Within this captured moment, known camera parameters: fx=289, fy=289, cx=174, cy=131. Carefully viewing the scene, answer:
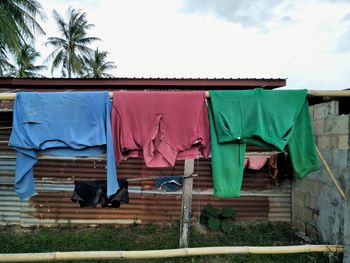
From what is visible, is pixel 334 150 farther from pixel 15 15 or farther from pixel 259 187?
pixel 15 15

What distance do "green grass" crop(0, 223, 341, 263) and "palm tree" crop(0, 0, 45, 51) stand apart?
9216mm

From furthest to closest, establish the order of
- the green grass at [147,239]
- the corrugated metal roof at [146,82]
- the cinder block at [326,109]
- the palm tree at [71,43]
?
the palm tree at [71,43], the corrugated metal roof at [146,82], the green grass at [147,239], the cinder block at [326,109]

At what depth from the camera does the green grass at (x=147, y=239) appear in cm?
457

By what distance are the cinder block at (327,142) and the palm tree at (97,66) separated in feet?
72.5

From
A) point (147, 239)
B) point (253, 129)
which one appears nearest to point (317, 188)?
point (253, 129)

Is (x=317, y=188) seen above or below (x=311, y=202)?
above

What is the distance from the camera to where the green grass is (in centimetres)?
457

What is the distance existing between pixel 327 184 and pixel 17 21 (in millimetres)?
15017

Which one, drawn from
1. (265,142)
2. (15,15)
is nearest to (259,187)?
(265,142)

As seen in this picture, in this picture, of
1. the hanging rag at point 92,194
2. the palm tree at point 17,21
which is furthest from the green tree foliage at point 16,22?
the hanging rag at point 92,194

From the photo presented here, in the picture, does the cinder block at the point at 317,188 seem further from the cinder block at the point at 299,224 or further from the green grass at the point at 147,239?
the green grass at the point at 147,239

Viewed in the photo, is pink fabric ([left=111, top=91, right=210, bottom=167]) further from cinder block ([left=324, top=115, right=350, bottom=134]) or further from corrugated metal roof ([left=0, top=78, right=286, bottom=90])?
corrugated metal roof ([left=0, top=78, right=286, bottom=90])

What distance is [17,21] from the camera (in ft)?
45.8

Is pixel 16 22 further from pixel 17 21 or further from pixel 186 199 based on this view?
pixel 186 199
